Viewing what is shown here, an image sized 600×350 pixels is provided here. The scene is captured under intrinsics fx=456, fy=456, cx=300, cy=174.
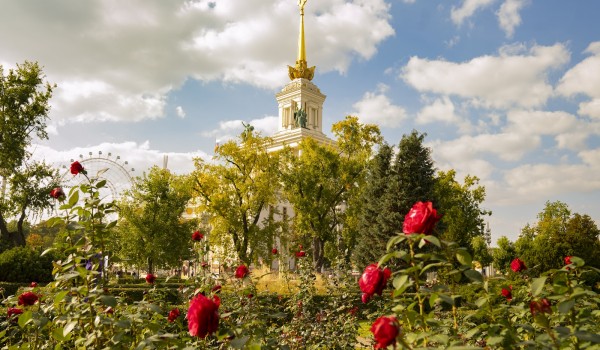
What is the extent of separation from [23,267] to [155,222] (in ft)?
49.9

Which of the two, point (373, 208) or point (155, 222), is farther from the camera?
point (155, 222)

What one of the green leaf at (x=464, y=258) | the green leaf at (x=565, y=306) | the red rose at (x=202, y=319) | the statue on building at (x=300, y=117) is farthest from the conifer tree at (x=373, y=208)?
the statue on building at (x=300, y=117)

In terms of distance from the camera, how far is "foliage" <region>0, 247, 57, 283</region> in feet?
56.7

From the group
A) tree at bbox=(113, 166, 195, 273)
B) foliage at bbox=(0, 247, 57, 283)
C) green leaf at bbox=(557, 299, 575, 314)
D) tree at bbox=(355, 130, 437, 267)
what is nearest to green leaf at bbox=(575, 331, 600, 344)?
green leaf at bbox=(557, 299, 575, 314)

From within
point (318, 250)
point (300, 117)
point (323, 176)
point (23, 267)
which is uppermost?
point (300, 117)

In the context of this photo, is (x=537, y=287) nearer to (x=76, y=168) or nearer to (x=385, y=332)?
(x=385, y=332)

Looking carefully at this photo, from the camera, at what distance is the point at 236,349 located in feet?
8.67

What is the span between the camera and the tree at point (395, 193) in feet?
87.3

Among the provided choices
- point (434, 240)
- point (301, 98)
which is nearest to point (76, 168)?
point (434, 240)

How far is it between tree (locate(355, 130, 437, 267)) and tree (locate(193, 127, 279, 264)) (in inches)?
251

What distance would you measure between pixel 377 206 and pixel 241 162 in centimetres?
921

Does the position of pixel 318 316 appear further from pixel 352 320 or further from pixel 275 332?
pixel 275 332

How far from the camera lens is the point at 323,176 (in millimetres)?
30625

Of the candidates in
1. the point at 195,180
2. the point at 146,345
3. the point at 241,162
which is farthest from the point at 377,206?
the point at 146,345
